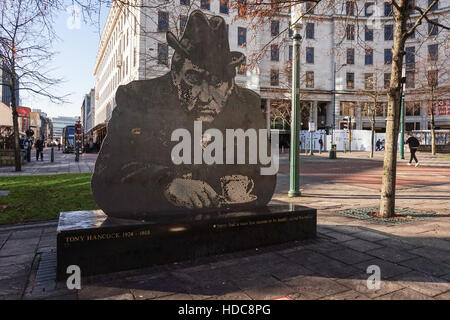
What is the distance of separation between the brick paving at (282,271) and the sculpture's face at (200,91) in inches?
86.2

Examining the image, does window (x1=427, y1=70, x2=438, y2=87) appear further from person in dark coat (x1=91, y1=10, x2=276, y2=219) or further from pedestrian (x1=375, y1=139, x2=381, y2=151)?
person in dark coat (x1=91, y1=10, x2=276, y2=219)

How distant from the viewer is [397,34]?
731 cm

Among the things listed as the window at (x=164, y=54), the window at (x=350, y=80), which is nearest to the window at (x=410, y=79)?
the window at (x=350, y=80)

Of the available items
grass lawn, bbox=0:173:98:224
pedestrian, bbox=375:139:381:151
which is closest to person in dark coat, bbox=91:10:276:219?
grass lawn, bbox=0:173:98:224

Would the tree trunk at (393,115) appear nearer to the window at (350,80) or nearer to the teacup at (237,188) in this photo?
the teacup at (237,188)

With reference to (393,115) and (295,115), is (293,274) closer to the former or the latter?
(393,115)

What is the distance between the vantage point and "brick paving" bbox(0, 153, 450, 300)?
11.7ft

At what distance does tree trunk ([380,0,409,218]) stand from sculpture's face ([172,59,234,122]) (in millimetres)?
3874

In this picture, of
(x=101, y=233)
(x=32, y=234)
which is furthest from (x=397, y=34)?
(x=32, y=234)

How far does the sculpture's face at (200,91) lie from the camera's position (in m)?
5.16

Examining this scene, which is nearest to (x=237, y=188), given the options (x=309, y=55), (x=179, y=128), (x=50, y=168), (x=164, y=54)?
(x=179, y=128)

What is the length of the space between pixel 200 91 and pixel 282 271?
2856mm

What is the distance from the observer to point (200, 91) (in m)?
5.28
